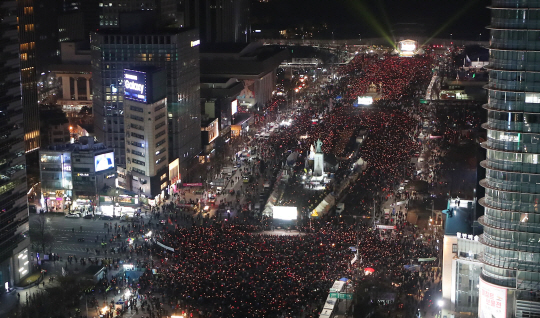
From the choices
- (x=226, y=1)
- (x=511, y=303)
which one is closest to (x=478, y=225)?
(x=511, y=303)

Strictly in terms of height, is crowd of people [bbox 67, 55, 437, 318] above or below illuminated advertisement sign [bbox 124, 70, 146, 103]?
below

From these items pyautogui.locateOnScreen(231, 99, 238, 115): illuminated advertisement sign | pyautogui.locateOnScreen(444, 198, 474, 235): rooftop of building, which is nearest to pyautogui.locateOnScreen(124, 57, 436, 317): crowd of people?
pyautogui.locateOnScreen(444, 198, 474, 235): rooftop of building

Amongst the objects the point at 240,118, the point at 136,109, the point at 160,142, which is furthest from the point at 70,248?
the point at 240,118

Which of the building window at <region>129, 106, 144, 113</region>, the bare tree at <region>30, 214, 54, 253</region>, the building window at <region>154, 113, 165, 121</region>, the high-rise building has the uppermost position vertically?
the high-rise building

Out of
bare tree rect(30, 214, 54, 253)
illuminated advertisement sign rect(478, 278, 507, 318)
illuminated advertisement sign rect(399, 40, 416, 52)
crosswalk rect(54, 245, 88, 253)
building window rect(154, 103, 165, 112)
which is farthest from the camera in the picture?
illuminated advertisement sign rect(399, 40, 416, 52)

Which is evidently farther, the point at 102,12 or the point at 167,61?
the point at 102,12

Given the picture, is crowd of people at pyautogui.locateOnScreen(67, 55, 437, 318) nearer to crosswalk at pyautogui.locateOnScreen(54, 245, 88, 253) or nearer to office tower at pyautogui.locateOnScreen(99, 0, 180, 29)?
crosswalk at pyautogui.locateOnScreen(54, 245, 88, 253)

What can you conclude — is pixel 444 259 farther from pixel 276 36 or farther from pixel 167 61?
pixel 276 36
